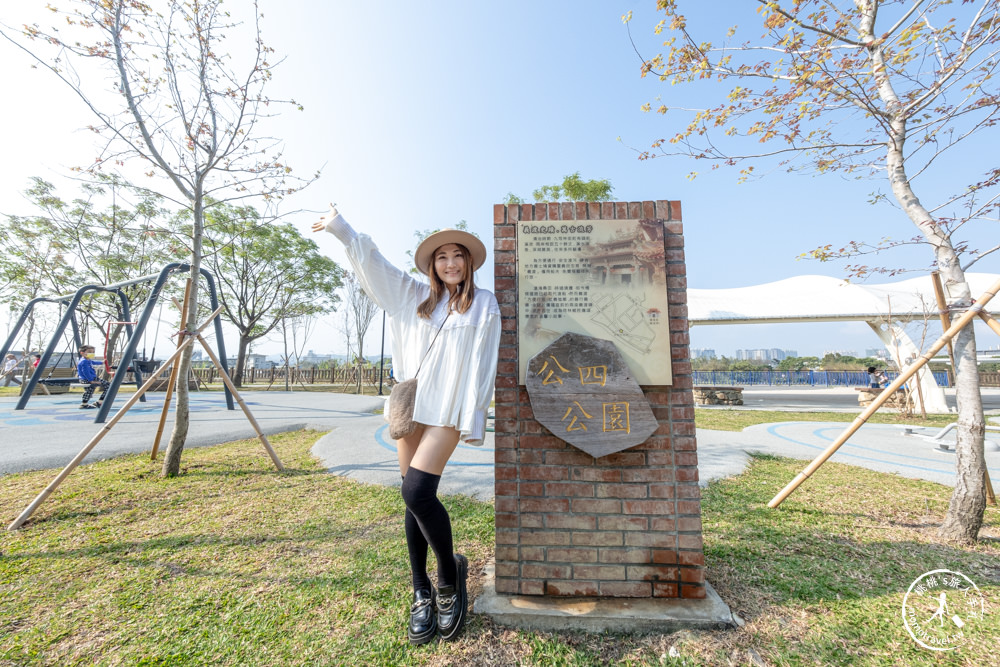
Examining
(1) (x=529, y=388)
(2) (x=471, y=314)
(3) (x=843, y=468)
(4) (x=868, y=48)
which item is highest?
(4) (x=868, y=48)

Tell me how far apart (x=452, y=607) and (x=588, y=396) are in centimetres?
119

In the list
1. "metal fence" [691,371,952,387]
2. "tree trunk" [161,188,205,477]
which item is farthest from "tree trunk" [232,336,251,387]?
"metal fence" [691,371,952,387]

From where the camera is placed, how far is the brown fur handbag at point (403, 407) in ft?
6.39

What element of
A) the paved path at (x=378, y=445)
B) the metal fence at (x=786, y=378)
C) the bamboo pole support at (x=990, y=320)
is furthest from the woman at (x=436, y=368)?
the metal fence at (x=786, y=378)

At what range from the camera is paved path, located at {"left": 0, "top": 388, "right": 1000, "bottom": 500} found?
15.8 feet

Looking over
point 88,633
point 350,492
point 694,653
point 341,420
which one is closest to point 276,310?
point 341,420

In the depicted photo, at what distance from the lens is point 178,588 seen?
235 centimetres

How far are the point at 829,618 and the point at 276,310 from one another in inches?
974

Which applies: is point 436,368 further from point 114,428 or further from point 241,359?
point 241,359

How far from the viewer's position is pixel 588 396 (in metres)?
2.17

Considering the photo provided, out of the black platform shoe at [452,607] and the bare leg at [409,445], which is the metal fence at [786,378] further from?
the bare leg at [409,445]

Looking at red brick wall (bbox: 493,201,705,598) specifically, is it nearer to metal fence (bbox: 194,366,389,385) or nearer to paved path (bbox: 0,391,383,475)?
paved path (bbox: 0,391,383,475)

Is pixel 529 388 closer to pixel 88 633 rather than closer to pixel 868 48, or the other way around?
pixel 88 633

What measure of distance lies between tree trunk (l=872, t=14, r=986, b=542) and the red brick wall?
230cm
